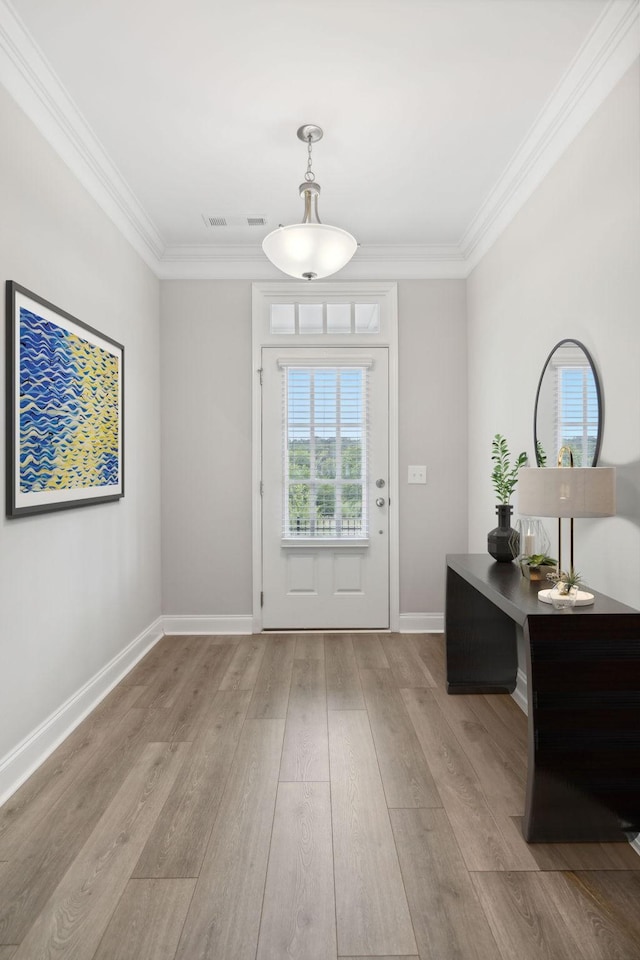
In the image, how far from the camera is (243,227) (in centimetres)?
361

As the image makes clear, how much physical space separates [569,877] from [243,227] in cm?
360

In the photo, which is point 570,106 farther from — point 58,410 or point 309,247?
point 58,410

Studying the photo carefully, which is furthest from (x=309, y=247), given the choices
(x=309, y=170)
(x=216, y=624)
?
(x=216, y=624)

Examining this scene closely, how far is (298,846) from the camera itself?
5.81 ft

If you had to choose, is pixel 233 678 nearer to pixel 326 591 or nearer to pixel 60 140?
pixel 326 591

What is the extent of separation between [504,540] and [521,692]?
31.7 inches

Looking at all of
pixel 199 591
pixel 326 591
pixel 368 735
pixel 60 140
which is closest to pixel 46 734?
pixel 368 735

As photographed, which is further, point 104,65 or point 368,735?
point 368,735

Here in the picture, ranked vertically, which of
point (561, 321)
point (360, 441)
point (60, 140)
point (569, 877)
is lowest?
point (569, 877)

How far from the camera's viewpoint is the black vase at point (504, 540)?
2768 mm

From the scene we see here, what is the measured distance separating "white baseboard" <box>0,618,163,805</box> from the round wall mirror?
94.4 inches

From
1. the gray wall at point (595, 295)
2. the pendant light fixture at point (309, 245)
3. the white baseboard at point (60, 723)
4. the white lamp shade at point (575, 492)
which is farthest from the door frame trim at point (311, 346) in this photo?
the white lamp shade at point (575, 492)

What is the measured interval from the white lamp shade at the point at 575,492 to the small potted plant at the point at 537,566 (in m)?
0.48

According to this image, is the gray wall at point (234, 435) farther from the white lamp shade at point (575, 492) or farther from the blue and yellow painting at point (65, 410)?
the white lamp shade at point (575, 492)
